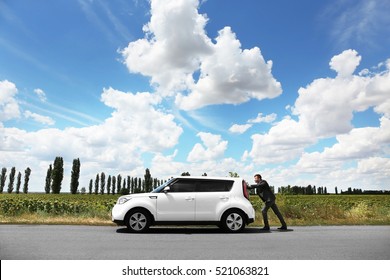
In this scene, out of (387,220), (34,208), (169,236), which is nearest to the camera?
(169,236)

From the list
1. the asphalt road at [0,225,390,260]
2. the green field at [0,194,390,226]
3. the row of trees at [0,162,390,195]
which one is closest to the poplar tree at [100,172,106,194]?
the row of trees at [0,162,390,195]

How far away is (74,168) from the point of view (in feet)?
299

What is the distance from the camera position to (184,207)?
11344 mm

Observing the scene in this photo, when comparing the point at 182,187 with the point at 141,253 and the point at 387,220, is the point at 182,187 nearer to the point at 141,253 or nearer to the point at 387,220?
the point at 141,253

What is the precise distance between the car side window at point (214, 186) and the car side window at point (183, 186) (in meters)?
0.19

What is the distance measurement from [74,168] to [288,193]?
80.3 meters

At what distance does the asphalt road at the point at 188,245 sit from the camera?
7492 millimetres

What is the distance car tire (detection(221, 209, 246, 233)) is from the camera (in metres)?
11.5

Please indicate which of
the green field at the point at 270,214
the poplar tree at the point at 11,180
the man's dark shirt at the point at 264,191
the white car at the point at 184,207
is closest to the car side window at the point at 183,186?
the white car at the point at 184,207

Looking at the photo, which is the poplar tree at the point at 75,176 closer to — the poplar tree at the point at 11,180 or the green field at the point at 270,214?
the poplar tree at the point at 11,180

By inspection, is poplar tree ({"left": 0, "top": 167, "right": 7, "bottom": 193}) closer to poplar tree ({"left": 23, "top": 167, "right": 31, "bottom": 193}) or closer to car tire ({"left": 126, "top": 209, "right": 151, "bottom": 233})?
poplar tree ({"left": 23, "top": 167, "right": 31, "bottom": 193})

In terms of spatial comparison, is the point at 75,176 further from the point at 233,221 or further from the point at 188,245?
the point at 188,245

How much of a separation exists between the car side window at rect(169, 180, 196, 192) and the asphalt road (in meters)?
1.32
